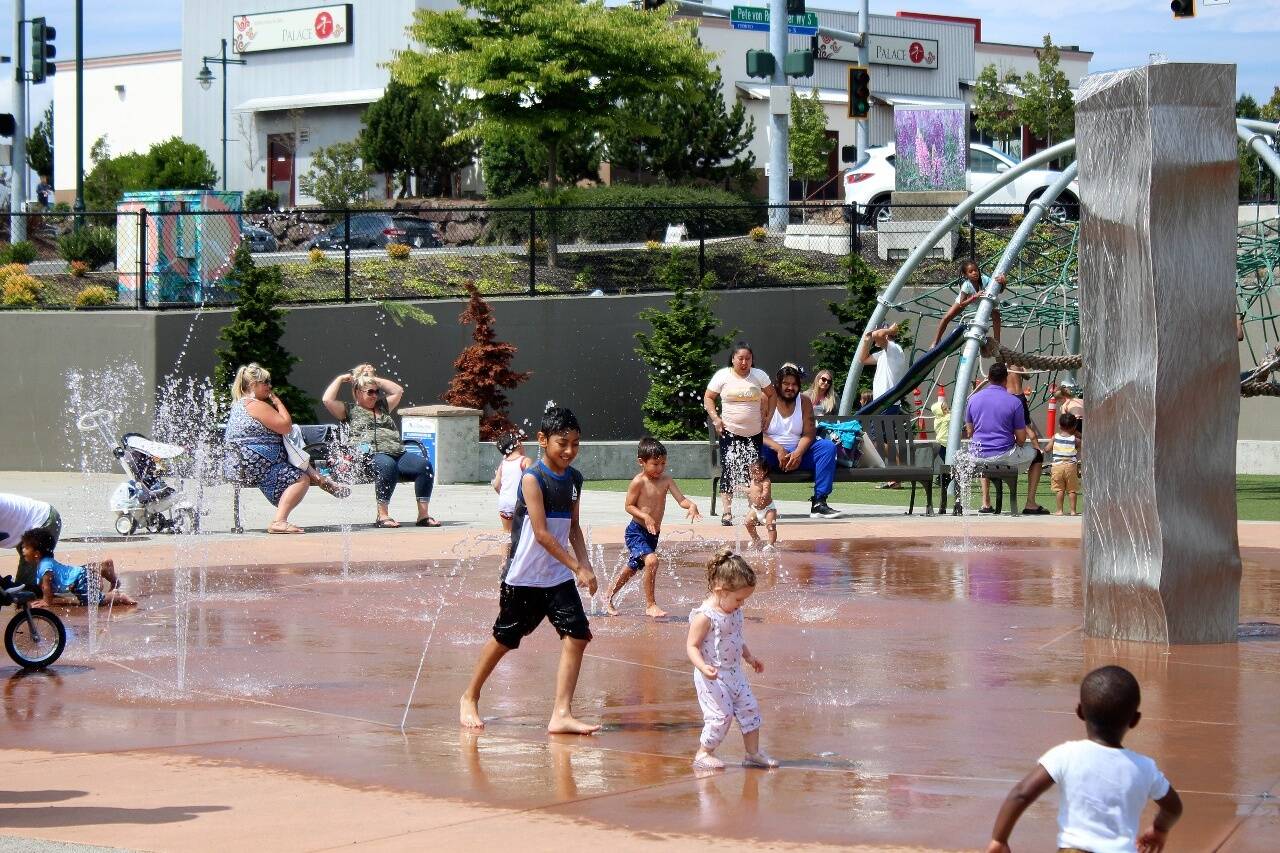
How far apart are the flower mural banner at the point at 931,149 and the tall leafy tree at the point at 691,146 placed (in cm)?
1978

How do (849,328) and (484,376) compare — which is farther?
(849,328)

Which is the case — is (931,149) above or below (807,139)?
below

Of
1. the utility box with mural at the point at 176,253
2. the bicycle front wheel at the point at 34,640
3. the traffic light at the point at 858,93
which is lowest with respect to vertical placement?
the bicycle front wheel at the point at 34,640

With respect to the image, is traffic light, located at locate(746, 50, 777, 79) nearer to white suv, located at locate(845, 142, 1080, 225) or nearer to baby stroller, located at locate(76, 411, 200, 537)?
white suv, located at locate(845, 142, 1080, 225)

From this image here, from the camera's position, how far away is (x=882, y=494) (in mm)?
20328

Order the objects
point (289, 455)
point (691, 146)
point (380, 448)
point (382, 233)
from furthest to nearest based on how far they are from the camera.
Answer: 1. point (691, 146)
2. point (382, 233)
3. point (380, 448)
4. point (289, 455)

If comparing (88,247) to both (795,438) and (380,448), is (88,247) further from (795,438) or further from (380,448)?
(795,438)

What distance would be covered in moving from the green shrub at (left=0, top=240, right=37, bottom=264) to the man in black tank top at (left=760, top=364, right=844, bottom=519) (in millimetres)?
13331

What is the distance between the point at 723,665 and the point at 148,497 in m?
8.94

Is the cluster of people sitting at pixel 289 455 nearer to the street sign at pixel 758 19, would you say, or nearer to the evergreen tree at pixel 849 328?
the evergreen tree at pixel 849 328

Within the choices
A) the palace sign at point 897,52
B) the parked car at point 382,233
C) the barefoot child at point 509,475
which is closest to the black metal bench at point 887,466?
the barefoot child at point 509,475

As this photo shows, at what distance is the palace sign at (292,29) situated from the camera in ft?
211

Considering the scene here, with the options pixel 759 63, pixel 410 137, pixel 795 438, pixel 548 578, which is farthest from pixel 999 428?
pixel 410 137

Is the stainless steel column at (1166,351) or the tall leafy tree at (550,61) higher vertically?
the tall leafy tree at (550,61)
